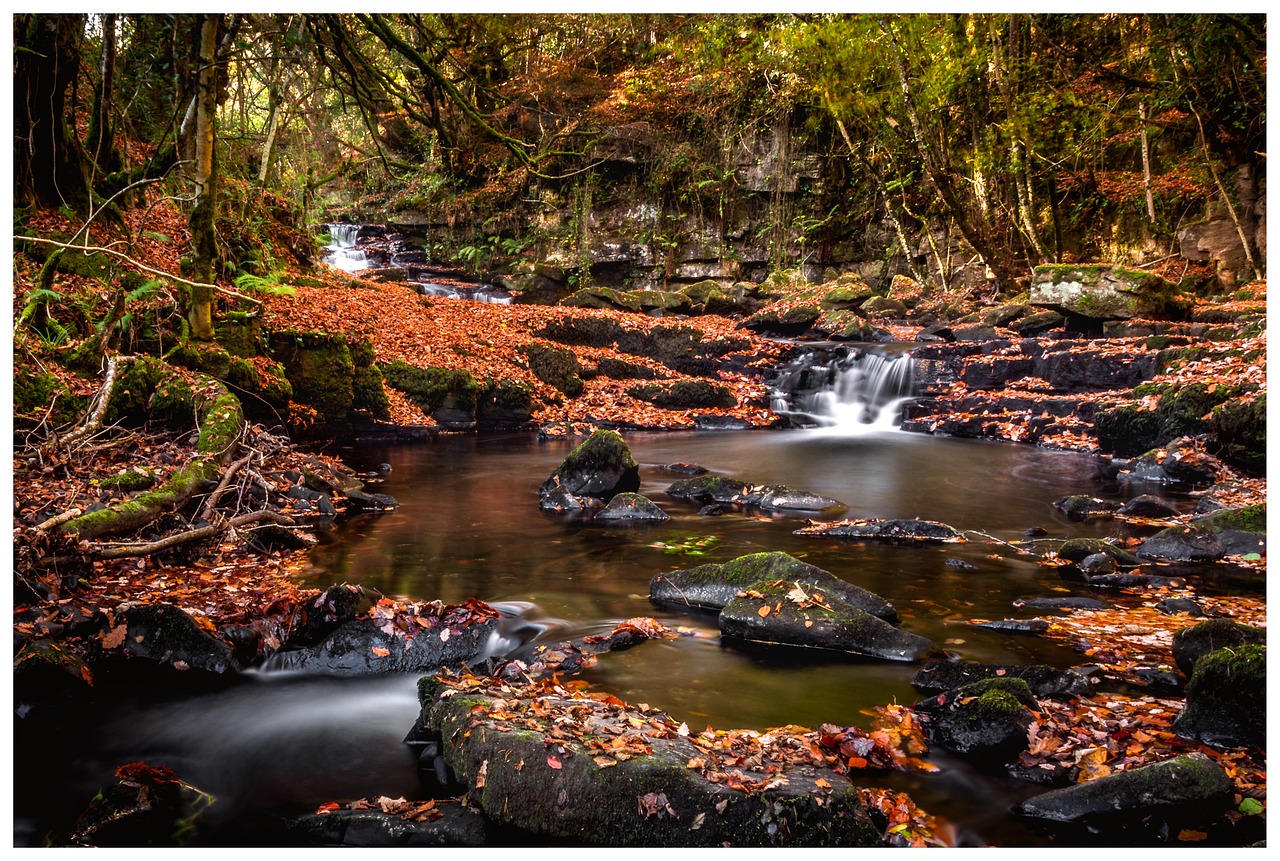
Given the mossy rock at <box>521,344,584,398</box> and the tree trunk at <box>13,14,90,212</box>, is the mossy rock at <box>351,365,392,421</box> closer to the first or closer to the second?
the mossy rock at <box>521,344,584,398</box>

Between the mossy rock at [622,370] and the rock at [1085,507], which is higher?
the mossy rock at [622,370]

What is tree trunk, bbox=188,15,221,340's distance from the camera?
939cm

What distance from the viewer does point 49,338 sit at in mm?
7965

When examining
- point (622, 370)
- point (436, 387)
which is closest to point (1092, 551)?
point (436, 387)

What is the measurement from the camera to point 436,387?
14.8 meters

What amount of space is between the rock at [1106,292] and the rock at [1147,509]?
8719mm

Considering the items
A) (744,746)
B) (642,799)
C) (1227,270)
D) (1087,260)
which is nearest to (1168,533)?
(744,746)

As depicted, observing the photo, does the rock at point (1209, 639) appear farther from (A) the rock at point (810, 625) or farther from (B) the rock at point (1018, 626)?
(A) the rock at point (810, 625)

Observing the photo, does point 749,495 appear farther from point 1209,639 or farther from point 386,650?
point 386,650

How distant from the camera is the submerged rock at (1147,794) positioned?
2.77 metres

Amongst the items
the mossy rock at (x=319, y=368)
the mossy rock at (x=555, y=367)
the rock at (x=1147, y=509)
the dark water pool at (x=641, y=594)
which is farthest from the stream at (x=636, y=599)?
the mossy rock at (x=555, y=367)

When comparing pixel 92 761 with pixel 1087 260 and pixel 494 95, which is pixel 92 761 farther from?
pixel 1087 260

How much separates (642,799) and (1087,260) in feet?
77.4

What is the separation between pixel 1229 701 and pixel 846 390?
46.1 feet
